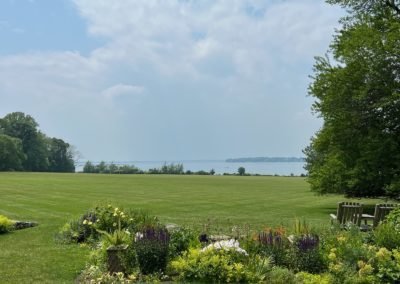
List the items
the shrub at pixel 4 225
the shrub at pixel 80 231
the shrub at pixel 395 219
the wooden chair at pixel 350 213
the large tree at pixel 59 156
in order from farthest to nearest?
the large tree at pixel 59 156 < the wooden chair at pixel 350 213 < the shrub at pixel 4 225 < the shrub at pixel 80 231 < the shrub at pixel 395 219

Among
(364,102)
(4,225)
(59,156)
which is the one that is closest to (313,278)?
(4,225)

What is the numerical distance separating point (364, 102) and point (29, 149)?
11708cm

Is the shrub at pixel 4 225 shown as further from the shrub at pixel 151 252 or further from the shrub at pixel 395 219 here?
the shrub at pixel 395 219

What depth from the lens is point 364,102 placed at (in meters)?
23.8

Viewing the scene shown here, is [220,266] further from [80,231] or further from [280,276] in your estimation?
[80,231]

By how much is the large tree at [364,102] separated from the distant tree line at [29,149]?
9620 centimetres

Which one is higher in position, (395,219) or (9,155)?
(9,155)

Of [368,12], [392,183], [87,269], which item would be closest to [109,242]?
[87,269]

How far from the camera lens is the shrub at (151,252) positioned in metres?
8.55

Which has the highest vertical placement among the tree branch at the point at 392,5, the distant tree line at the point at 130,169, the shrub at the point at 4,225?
the tree branch at the point at 392,5

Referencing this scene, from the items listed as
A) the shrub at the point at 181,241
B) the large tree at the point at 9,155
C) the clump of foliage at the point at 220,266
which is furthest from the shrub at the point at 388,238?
the large tree at the point at 9,155

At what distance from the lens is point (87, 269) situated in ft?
30.3

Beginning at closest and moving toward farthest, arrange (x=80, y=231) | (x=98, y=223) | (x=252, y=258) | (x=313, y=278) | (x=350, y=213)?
1. (x=313, y=278)
2. (x=252, y=258)
3. (x=98, y=223)
4. (x=80, y=231)
5. (x=350, y=213)

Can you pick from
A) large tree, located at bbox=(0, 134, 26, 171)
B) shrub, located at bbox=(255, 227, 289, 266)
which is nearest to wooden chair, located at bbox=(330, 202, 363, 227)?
shrub, located at bbox=(255, 227, 289, 266)
